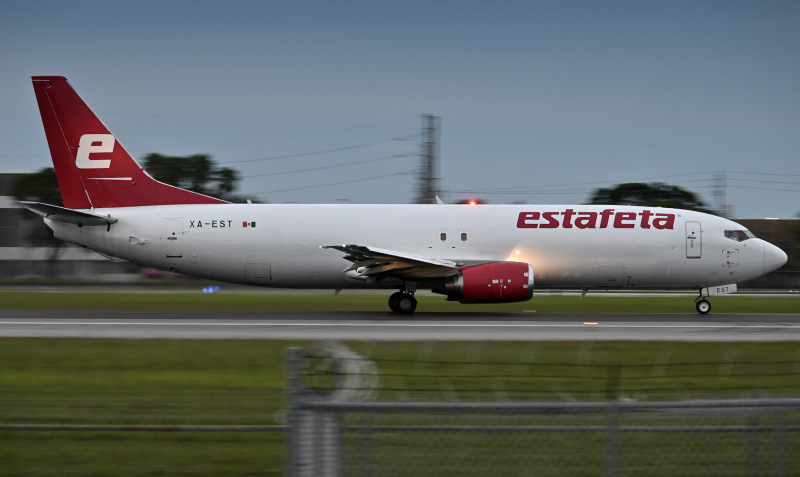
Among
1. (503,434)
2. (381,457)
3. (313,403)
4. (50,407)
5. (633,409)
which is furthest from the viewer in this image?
(50,407)

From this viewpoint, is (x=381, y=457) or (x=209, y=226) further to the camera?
(x=209, y=226)

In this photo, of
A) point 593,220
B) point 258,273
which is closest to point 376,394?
point 258,273

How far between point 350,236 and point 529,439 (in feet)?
60.5

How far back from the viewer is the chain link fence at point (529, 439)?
16.5 ft

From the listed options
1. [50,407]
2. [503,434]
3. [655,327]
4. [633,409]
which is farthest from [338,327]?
[633,409]

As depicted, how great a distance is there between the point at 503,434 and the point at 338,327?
531 inches

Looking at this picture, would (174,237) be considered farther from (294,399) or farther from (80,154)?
(294,399)

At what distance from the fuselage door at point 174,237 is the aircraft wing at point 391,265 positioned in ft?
15.6

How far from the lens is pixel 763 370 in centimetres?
1369

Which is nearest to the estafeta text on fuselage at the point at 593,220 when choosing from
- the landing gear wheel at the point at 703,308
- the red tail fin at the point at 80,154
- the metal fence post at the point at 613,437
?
the landing gear wheel at the point at 703,308

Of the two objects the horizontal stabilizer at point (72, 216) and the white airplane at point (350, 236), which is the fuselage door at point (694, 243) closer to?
the white airplane at point (350, 236)

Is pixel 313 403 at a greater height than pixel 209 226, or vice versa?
pixel 209 226

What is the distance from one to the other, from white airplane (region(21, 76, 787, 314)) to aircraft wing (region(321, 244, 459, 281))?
0.16m

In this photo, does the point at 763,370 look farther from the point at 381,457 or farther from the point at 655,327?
the point at 381,457
